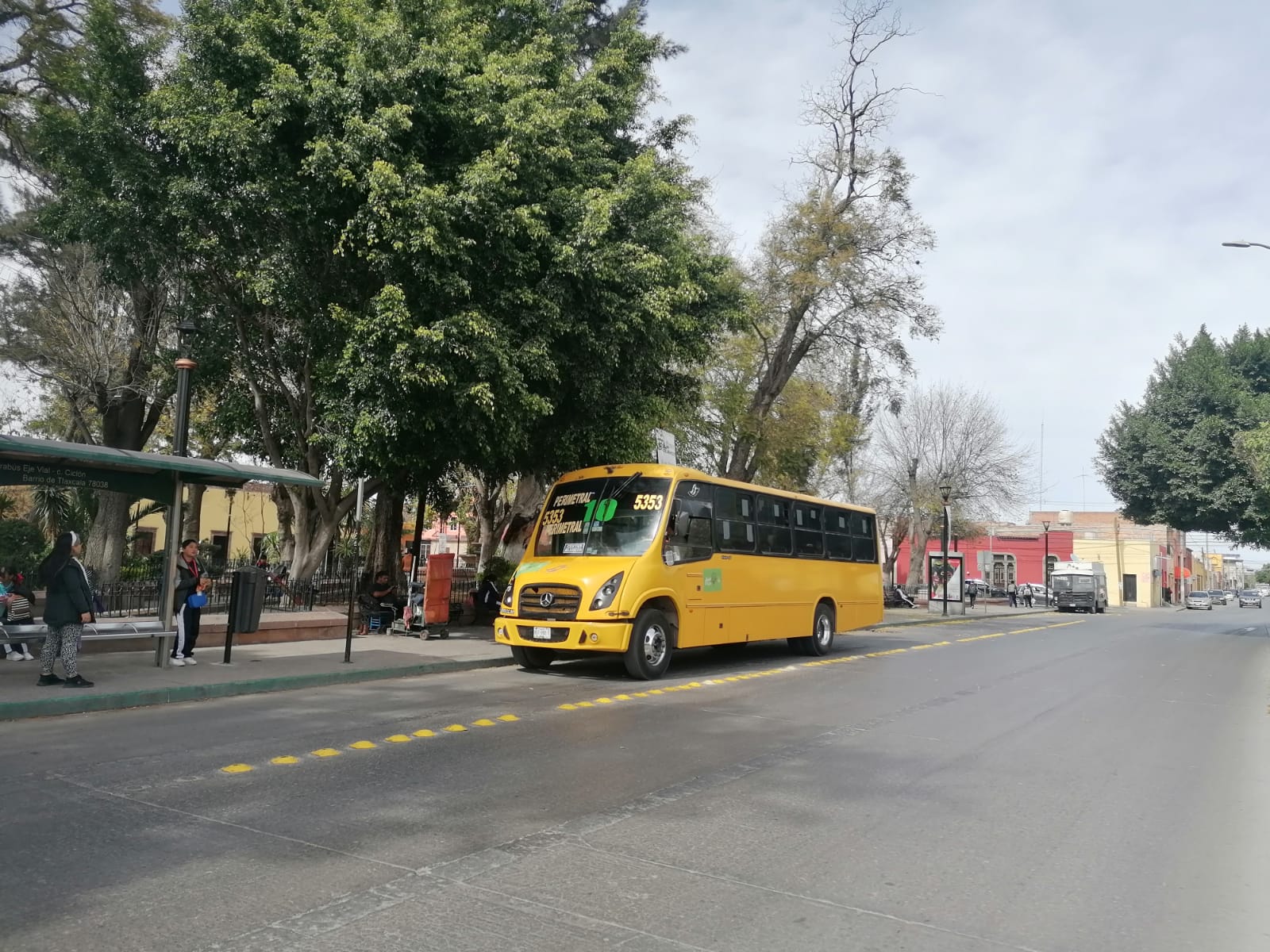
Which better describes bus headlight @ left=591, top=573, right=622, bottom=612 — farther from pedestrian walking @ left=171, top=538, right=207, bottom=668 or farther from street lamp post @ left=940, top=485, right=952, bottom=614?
street lamp post @ left=940, top=485, right=952, bottom=614

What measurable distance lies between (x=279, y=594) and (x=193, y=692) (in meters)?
7.31

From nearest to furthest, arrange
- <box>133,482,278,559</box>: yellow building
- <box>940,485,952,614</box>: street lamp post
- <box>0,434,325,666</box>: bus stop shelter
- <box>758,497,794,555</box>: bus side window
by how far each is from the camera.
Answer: <box>0,434,325,666</box>: bus stop shelter < <box>758,497,794,555</box>: bus side window < <box>940,485,952,614</box>: street lamp post < <box>133,482,278,559</box>: yellow building

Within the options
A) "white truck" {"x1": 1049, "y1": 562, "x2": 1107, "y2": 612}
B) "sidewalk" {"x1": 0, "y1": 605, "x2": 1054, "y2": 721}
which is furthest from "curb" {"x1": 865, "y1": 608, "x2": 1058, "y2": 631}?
"sidewalk" {"x1": 0, "y1": 605, "x2": 1054, "y2": 721}

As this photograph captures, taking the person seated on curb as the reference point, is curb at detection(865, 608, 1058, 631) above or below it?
below

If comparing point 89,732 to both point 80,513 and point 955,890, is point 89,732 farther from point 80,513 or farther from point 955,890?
point 80,513

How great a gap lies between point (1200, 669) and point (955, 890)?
52.7 feet

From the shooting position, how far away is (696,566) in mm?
13695

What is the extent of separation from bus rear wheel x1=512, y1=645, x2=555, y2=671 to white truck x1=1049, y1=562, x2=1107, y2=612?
152 feet

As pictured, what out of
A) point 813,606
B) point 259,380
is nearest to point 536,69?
point 259,380

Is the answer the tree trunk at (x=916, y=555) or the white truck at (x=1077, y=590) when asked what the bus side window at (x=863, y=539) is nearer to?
the tree trunk at (x=916, y=555)

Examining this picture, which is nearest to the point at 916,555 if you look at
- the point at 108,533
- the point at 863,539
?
the point at 863,539

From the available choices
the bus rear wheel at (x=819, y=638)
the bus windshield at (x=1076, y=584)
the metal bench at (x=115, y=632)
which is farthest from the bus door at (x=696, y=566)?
the bus windshield at (x=1076, y=584)

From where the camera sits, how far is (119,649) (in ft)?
42.0

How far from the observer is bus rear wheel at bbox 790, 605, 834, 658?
1738 centimetres
